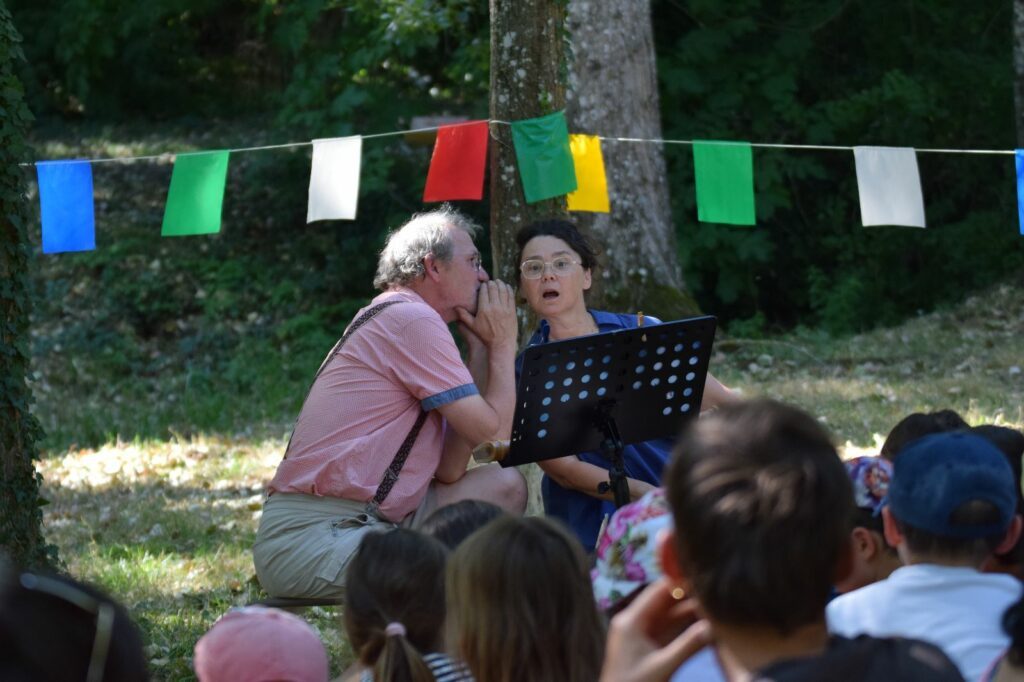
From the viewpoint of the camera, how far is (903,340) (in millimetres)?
9992

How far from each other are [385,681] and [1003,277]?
10852 millimetres

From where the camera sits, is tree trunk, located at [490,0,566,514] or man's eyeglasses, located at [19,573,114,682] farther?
tree trunk, located at [490,0,566,514]

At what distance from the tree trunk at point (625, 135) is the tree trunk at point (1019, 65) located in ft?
10.4

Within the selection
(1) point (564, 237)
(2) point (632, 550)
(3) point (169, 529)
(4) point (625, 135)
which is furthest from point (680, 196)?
(2) point (632, 550)

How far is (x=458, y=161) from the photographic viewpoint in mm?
6039

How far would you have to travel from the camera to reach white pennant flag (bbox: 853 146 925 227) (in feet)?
20.6

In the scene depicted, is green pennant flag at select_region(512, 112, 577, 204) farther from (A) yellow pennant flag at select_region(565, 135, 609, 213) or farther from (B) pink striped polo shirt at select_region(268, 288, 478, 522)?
(B) pink striped polo shirt at select_region(268, 288, 478, 522)

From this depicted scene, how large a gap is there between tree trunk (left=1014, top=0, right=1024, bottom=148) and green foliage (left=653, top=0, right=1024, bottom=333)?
1186 mm

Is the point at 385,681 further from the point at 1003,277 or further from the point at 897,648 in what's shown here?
the point at 1003,277

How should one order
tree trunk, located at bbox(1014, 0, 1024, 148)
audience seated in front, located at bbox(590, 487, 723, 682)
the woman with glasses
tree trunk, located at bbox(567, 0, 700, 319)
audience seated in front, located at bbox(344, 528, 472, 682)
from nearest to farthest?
1. audience seated in front, located at bbox(590, 487, 723, 682)
2. audience seated in front, located at bbox(344, 528, 472, 682)
3. the woman with glasses
4. tree trunk, located at bbox(567, 0, 700, 319)
5. tree trunk, located at bbox(1014, 0, 1024, 148)

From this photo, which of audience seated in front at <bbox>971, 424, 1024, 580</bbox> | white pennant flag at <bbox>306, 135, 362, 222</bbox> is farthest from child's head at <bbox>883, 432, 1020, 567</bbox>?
white pennant flag at <bbox>306, 135, 362, 222</bbox>

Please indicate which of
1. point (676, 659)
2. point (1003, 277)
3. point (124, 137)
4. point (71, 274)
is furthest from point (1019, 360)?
point (124, 137)

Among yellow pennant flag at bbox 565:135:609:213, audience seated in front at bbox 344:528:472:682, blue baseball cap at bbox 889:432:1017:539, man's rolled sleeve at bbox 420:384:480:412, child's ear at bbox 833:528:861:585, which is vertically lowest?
audience seated in front at bbox 344:528:472:682

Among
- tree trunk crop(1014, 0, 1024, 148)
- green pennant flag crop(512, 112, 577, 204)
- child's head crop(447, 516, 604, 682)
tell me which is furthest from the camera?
tree trunk crop(1014, 0, 1024, 148)
